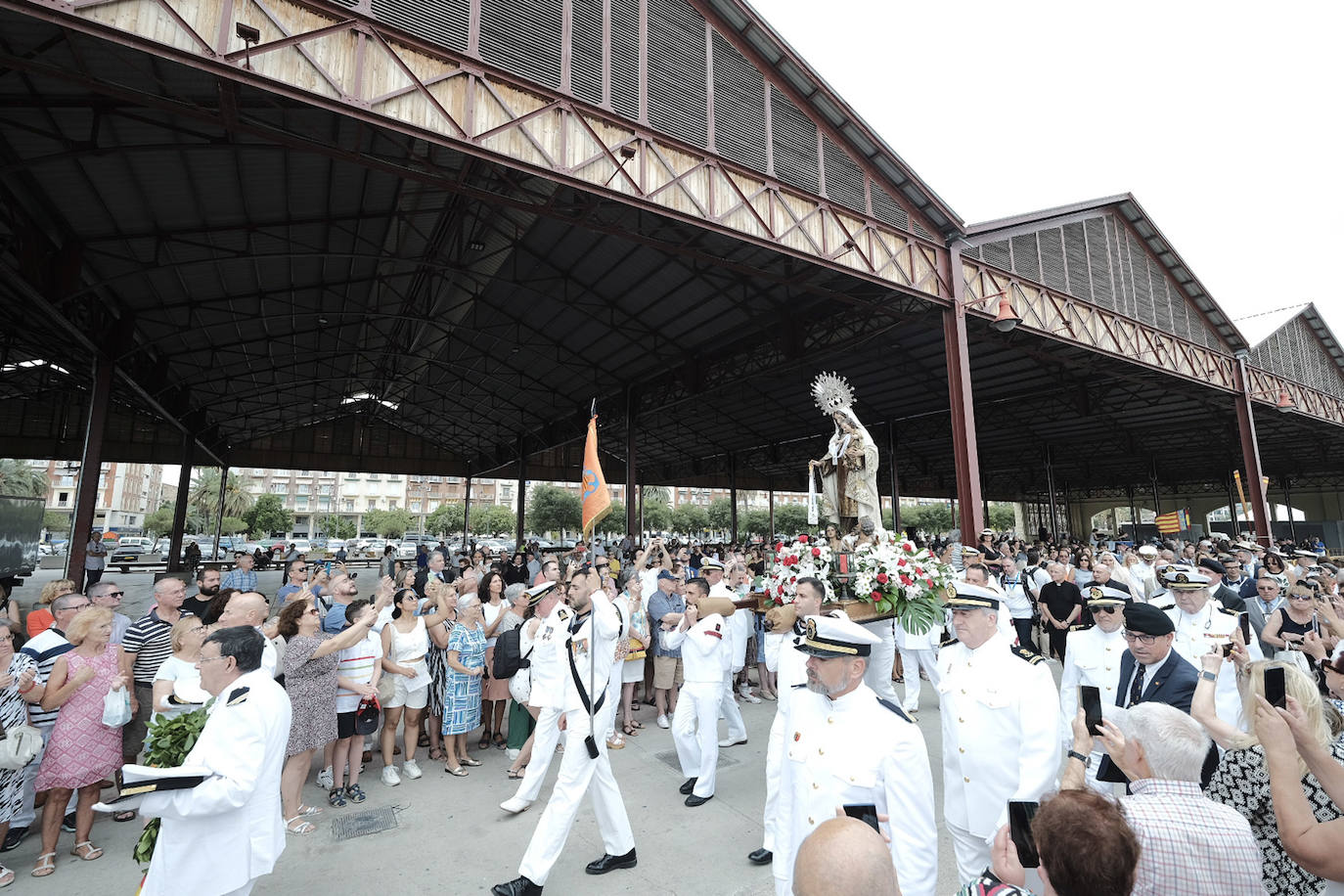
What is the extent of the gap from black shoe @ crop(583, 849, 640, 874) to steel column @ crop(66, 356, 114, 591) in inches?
538

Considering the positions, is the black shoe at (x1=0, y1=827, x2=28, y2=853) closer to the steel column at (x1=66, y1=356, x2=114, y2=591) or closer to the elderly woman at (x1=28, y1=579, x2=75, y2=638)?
the elderly woman at (x1=28, y1=579, x2=75, y2=638)

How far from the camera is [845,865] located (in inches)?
56.0

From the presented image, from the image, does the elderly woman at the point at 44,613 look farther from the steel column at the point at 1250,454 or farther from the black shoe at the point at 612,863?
the steel column at the point at 1250,454

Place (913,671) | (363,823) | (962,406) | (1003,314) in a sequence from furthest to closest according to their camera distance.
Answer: (962,406)
(1003,314)
(913,671)
(363,823)

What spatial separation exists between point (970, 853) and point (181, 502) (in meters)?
30.1

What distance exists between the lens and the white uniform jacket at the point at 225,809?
2646 mm

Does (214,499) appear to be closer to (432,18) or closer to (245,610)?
(432,18)

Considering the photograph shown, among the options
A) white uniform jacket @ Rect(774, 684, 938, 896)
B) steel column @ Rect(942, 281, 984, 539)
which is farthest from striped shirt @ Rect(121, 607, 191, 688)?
steel column @ Rect(942, 281, 984, 539)

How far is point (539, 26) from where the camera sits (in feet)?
28.2

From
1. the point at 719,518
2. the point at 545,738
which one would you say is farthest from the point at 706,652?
the point at 719,518

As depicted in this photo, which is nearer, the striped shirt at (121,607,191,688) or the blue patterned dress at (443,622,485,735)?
the striped shirt at (121,607,191,688)

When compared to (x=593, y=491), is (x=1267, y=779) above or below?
below

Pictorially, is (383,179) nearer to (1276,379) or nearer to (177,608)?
(177,608)

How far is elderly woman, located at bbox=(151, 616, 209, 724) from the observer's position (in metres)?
4.04
